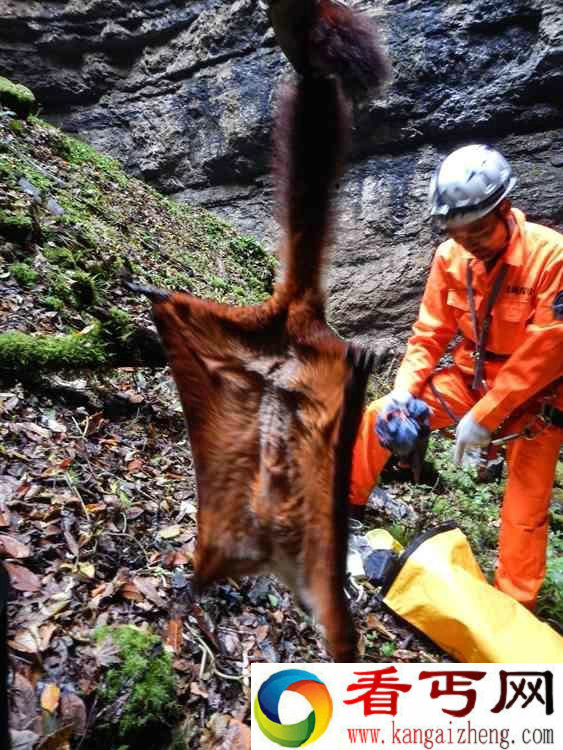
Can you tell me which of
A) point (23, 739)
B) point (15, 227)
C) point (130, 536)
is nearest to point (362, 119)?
point (15, 227)

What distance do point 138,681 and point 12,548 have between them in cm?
54

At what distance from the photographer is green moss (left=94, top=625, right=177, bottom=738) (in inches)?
55.4

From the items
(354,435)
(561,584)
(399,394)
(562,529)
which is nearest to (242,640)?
(354,435)

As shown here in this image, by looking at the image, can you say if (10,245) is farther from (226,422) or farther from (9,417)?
(226,422)

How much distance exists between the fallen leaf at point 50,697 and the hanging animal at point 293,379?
0.46 meters

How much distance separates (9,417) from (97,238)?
187 cm

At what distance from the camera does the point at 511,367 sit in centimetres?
256

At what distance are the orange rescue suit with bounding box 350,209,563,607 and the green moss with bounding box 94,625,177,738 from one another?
1744 millimetres

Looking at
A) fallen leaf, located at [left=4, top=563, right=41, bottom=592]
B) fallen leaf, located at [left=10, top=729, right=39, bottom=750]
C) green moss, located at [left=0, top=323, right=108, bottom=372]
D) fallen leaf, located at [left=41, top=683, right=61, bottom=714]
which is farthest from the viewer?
green moss, located at [left=0, top=323, right=108, bottom=372]

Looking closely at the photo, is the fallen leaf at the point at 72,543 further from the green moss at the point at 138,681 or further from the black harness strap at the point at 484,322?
the black harness strap at the point at 484,322

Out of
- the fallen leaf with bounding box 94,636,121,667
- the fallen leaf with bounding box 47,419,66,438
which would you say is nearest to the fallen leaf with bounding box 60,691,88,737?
the fallen leaf with bounding box 94,636,121,667

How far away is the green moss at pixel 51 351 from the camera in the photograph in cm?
Result: 225

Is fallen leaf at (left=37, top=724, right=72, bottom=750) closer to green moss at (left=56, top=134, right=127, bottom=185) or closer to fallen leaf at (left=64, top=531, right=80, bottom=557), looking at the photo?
fallen leaf at (left=64, top=531, right=80, bottom=557)

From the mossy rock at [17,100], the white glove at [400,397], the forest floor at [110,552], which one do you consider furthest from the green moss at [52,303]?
the mossy rock at [17,100]
